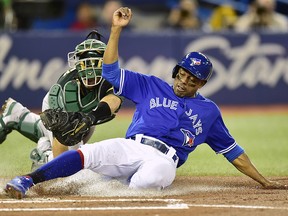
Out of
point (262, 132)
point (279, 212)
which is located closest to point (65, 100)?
point (279, 212)

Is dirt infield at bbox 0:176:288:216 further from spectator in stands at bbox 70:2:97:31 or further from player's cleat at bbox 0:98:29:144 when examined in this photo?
spectator in stands at bbox 70:2:97:31

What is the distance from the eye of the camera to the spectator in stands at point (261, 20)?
15.9 m

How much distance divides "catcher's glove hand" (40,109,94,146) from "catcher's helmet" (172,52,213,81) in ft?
3.11

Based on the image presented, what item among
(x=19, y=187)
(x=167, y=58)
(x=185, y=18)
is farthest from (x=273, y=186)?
(x=185, y=18)

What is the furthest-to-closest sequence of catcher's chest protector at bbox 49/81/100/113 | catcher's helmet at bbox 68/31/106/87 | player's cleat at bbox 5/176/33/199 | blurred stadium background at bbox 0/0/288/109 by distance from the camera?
1. blurred stadium background at bbox 0/0/288/109
2. catcher's chest protector at bbox 49/81/100/113
3. catcher's helmet at bbox 68/31/106/87
4. player's cleat at bbox 5/176/33/199

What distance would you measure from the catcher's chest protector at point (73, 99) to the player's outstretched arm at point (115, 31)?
123cm

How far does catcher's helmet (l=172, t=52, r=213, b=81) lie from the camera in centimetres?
693

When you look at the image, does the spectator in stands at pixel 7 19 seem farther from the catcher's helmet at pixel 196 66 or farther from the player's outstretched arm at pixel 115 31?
the player's outstretched arm at pixel 115 31

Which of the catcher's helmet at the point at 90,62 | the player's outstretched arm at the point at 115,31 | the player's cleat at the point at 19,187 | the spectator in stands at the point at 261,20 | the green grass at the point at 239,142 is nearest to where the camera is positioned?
the player's cleat at the point at 19,187

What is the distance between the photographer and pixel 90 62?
24.8 feet

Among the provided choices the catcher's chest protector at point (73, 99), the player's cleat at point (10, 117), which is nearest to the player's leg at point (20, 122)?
the player's cleat at point (10, 117)

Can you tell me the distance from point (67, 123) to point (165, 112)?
35.2 inches

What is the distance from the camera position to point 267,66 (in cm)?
1559

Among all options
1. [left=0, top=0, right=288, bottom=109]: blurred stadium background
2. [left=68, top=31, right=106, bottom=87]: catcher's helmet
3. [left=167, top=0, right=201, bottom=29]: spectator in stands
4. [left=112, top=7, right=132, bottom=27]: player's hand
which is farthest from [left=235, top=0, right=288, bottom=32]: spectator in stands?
[left=112, top=7, right=132, bottom=27]: player's hand
